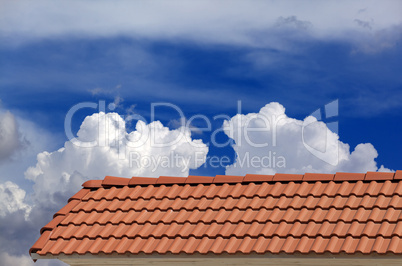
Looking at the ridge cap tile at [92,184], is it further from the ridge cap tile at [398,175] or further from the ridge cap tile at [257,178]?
the ridge cap tile at [398,175]

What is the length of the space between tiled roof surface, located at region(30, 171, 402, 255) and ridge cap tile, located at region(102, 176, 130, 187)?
19 mm

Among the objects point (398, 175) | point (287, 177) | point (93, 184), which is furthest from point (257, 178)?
point (93, 184)

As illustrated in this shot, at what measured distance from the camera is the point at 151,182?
1255 cm

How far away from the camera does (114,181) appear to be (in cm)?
1273

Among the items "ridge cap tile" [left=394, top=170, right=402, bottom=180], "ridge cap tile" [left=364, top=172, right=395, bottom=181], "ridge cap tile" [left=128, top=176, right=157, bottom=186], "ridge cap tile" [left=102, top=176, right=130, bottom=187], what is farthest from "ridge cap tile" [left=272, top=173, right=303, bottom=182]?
"ridge cap tile" [left=102, top=176, right=130, bottom=187]

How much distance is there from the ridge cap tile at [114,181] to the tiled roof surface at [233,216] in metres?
0.02

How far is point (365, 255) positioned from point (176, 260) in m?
2.91

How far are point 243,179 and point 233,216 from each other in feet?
4.50

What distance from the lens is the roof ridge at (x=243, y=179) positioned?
1137 centimetres

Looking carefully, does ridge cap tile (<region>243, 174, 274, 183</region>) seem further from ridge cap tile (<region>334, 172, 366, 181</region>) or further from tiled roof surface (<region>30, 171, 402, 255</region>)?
ridge cap tile (<region>334, 172, 366, 181</region>)

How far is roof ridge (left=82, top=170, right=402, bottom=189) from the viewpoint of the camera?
37.3 feet

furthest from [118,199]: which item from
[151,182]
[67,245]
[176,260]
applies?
[176,260]

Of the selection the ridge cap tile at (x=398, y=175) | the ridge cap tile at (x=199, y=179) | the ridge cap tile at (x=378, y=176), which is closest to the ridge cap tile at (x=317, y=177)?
the ridge cap tile at (x=378, y=176)

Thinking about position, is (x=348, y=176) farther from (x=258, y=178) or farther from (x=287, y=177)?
(x=258, y=178)
